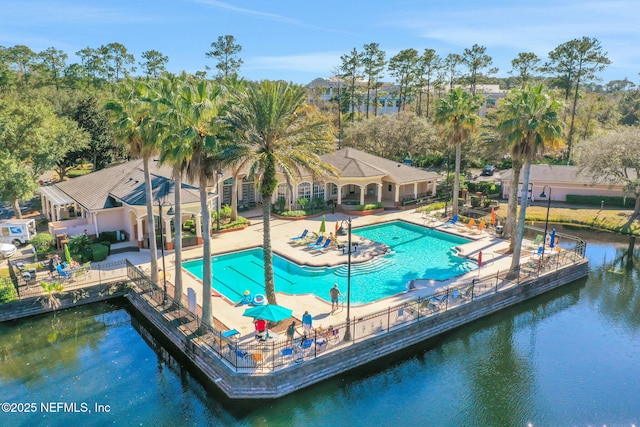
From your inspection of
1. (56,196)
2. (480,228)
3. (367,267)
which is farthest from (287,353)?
(56,196)

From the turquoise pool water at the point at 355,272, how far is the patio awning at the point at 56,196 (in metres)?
11.0

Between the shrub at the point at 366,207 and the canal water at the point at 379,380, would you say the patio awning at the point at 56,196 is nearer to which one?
the canal water at the point at 379,380

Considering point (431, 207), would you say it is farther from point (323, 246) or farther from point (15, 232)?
point (15, 232)

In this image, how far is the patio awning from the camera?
1325 inches

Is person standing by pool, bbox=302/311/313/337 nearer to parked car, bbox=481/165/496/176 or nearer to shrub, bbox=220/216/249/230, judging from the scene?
shrub, bbox=220/216/249/230

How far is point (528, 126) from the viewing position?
26141mm

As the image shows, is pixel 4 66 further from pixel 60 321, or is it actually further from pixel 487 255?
pixel 487 255

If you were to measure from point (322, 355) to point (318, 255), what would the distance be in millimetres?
13087

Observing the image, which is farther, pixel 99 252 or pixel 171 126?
pixel 99 252

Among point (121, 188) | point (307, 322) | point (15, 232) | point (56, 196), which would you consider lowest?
point (307, 322)

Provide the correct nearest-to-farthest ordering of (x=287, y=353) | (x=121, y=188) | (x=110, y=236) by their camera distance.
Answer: (x=287, y=353) < (x=110, y=236) < (x=121, y=188)

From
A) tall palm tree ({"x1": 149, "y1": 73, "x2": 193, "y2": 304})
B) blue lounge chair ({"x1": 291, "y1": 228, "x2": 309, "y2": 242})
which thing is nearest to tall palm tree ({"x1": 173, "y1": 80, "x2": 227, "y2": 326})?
tall palm tree ({"x1": 149, "y1": 73, "x2": 193, "y2": 304})

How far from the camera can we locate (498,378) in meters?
19.7

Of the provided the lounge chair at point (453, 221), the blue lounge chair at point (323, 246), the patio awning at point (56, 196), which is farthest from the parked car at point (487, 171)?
the patio awning at point (56, 196)
